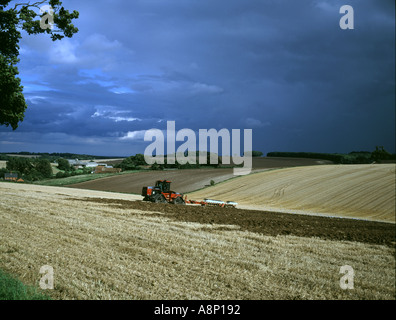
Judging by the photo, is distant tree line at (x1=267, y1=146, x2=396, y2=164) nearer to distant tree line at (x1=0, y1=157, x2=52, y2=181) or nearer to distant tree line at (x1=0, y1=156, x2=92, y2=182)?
distant tree line at (x1=0, y1=156, x2=92, y2=182)

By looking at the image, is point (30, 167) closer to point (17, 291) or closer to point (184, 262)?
point (184, 262)

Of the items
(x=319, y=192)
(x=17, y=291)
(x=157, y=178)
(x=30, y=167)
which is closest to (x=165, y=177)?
(x=157, y=178)

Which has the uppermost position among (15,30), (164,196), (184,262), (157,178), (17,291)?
(15,30)

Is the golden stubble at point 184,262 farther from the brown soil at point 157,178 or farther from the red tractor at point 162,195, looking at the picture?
the brown soil at point 157,178

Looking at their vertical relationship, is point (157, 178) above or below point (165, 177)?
below

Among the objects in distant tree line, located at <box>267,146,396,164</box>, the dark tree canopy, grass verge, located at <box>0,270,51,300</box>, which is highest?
the dark tree canopy

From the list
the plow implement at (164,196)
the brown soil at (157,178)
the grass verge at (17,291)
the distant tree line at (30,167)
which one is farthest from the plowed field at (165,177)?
the grass verge at (17,291)

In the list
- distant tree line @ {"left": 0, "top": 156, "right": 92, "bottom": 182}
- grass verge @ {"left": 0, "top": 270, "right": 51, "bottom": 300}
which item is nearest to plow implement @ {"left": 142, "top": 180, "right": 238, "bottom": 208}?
grass verge @ {"left": 0, "top": 270, "right": 51, "bottom": 300}

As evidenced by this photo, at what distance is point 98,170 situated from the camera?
85.1 m

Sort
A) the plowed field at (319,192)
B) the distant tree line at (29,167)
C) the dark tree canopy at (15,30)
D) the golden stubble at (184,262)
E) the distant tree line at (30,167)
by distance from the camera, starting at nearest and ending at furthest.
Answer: the golden stubble at (184,262)
the dark tree canopy at (15,30)
the plowed field at (319,192)
the distant tree line at (30,167)
the distant tree line at (29,167)
